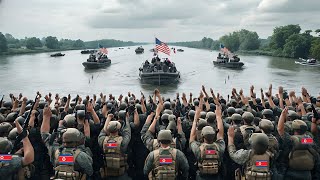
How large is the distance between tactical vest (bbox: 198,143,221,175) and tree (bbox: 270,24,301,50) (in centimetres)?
8911

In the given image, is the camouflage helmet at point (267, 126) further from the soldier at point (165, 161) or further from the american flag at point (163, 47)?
the american flag at point (163, 47)

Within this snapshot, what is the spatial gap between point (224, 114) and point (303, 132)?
305 centimetres

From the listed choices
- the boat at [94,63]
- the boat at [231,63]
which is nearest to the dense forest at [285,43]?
the boat at [231,63]

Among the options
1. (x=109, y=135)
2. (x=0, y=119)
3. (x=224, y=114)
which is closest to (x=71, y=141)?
(x=109, y=135)

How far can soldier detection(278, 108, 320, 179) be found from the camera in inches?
216

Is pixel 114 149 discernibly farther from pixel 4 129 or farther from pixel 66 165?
pixel 4 129

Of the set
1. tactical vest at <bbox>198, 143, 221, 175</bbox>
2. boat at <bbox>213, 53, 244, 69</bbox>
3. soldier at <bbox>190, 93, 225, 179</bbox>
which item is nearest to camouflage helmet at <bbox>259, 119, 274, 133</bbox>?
soldier at <bbox>190, 93, 225, 179</bbox>

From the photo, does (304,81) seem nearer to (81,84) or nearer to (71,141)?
(81,84)

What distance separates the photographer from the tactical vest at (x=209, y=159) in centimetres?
512

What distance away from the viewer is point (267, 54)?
95.6 m

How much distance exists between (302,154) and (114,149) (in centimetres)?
307

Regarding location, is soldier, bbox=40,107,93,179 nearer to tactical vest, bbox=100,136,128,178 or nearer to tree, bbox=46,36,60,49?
tactical vest, bbox=100,136,128,178

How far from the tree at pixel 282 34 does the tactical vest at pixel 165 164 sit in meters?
89.6

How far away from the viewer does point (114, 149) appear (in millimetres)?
5418
